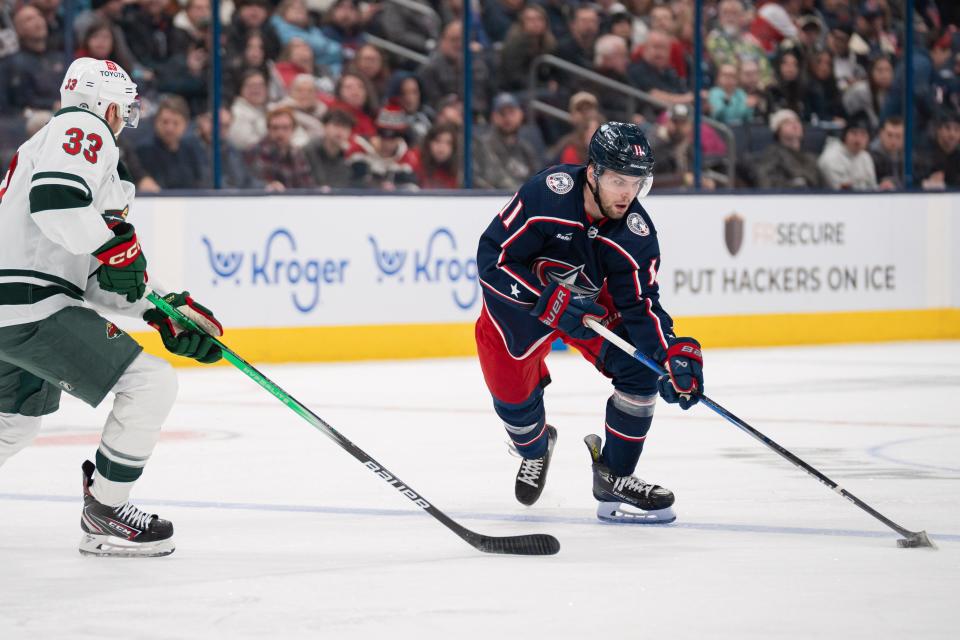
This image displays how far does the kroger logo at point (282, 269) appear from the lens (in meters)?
9.22

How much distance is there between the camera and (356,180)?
980 centimetres

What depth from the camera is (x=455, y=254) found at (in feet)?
32.8

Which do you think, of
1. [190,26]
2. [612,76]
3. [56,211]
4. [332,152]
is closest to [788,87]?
[612,76]

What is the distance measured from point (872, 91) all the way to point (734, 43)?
1.17 m

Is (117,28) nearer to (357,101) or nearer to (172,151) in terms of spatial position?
(172,151)

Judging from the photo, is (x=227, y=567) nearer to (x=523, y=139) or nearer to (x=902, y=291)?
(x=523, y=139)

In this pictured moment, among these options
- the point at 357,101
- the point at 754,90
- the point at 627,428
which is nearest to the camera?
the point at 627,428

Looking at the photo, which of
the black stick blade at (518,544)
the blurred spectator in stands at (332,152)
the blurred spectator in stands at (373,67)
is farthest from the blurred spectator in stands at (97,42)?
the black stick blade at (518,544)

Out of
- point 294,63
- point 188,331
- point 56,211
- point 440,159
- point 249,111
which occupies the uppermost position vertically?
point 294,63

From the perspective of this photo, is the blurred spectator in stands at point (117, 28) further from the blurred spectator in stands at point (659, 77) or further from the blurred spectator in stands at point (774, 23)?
the blurred spectator in stands at point (774, 23)

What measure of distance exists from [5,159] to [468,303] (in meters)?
2.88

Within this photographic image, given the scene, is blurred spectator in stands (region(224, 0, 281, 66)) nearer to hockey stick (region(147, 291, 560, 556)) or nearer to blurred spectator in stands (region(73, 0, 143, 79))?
blurred spectator in stands (region(73, 0, 143, 79))

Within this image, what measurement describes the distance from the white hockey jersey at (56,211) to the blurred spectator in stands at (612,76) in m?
6.99

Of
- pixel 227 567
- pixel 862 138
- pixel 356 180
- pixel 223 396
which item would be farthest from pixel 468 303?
pixel 227 567
